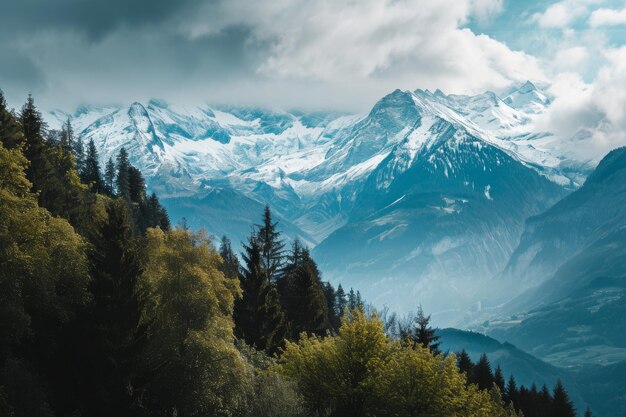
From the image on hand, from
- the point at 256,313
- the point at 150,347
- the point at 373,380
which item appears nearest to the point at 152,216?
the point at 256,313

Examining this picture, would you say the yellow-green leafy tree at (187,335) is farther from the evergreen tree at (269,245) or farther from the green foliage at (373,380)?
the evergreen tree at (269,245)

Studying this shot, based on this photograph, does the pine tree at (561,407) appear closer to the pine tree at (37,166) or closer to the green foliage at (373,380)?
the green foliage at (373,380)

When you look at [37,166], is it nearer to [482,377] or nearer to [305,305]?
[305,305]

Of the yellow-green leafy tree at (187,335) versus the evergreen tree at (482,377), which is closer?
the yellow-green leafy tree at (187,335)

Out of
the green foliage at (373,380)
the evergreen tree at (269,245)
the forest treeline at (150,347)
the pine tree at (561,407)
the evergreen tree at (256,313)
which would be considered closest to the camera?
the forest treeline at (150,347)

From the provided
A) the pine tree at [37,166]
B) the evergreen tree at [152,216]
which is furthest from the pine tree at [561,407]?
the pine tree at [37,166]

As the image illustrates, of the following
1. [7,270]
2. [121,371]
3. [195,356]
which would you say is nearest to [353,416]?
[195,356]

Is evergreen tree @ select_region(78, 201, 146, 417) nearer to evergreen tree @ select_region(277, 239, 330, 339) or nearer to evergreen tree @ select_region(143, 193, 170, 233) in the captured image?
evergreen tree @ select_region(277, 239, 330, 339)

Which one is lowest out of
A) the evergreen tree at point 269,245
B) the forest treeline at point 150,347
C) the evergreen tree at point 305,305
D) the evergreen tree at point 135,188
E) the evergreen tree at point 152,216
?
the forest treeline at point 150,347

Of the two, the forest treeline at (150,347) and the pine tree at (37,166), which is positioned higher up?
the pine tree at (37,166)

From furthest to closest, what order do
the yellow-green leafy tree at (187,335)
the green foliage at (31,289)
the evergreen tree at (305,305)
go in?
1. the evergreen tree at (305,305)
2. the yellow-green leafy tree at (187,335)
3. the green foliage at (31,289)

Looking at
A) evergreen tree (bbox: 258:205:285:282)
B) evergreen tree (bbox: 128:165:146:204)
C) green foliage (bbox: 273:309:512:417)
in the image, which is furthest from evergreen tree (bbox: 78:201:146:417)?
evergreen tree (bbox: 128:165:146:204)

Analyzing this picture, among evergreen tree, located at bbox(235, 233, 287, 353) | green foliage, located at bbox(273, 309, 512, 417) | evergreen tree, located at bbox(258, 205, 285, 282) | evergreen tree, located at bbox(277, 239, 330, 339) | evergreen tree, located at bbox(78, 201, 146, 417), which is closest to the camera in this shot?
evergreen tree, located at bbox(78, 201, 146, 417)

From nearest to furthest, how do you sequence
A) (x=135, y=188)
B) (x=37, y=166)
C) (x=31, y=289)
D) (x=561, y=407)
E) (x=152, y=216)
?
(x=31, y=289)
(x=37, y=166)
(x=561, y=407)
(x=152, y=216)
(x=135, y=188)
